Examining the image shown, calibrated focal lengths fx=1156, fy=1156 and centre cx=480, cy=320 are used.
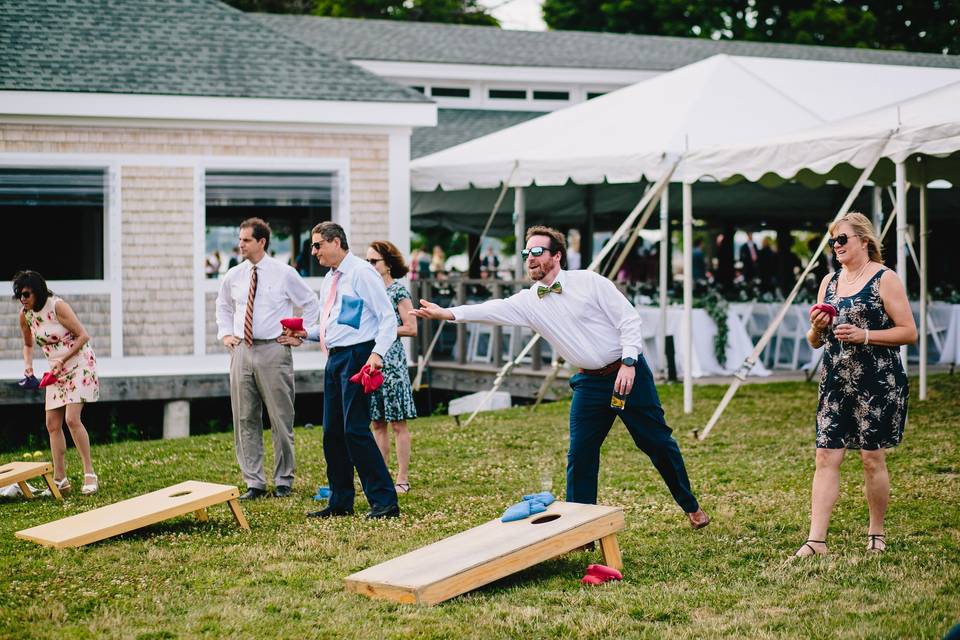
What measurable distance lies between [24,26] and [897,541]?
43.2 feet

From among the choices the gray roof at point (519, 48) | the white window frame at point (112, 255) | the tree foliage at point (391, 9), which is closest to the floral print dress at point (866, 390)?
the white window frame at point (112, 255)

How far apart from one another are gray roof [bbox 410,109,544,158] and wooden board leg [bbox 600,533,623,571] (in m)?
13.6

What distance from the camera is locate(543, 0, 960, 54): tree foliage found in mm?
38625

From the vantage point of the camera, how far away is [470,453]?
34.7 feet

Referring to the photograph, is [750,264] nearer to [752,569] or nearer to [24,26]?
[24,26]

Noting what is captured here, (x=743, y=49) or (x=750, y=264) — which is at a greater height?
(x=743, y=49)

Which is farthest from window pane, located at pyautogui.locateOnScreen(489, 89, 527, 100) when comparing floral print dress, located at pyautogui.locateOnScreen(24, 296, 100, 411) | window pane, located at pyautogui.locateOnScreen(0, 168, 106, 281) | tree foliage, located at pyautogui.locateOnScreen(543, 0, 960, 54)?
tree foliage, located at pyautogui.locateOnScreen(543, 0, 960, 54)

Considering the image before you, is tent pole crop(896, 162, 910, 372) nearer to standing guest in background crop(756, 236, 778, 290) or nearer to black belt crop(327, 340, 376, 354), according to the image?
black belt crop(327, 340, 376, 354)

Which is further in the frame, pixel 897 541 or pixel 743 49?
pixel 743 49

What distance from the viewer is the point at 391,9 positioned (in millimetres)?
40500

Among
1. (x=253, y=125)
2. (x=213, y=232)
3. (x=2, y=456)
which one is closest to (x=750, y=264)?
(x=253, y=125)

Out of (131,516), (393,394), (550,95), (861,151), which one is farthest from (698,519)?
(550,95)

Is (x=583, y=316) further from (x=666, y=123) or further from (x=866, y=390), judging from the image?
(x=666, y=123)

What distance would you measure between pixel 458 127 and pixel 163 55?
7190mm
